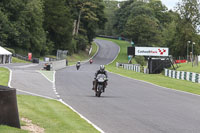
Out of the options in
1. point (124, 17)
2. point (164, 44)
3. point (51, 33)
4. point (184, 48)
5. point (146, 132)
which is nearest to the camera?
point (146, 132)

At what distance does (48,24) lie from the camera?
4107 inches

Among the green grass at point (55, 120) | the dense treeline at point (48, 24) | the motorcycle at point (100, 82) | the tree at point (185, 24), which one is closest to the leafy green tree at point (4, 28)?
the dense treeline at point (48, 24)

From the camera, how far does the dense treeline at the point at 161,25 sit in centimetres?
9750

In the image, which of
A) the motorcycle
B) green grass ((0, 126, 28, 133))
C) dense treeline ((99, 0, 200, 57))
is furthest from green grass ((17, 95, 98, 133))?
dense treeline ((99, 0, 200, 57))

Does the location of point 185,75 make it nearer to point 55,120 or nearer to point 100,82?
point 100,82

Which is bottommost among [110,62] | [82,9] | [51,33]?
[110,62]

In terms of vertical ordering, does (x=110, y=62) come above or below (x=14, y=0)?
below

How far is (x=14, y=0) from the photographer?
279ft

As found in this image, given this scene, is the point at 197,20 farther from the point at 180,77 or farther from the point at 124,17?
the point at 124,17

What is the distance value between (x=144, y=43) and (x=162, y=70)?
7327 cm

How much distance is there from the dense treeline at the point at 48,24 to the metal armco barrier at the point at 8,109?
70695 mm

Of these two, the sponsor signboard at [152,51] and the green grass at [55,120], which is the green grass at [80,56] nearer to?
the sponsor signboard at [152,51]

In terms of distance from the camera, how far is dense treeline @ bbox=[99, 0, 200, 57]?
97500 mm

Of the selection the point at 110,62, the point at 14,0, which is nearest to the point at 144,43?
the point at 110,62
